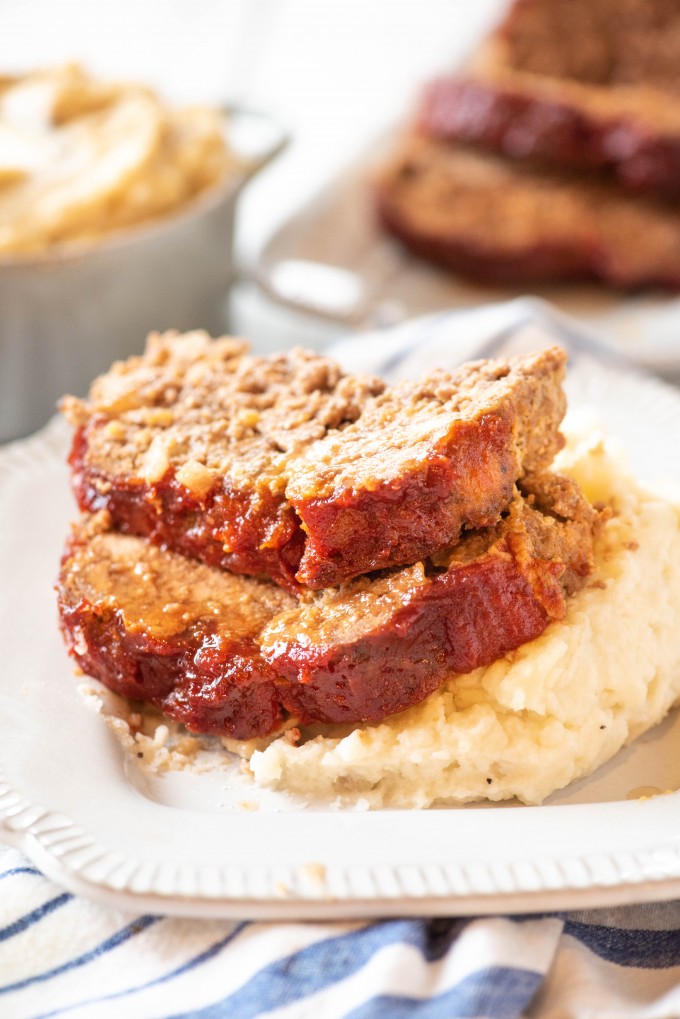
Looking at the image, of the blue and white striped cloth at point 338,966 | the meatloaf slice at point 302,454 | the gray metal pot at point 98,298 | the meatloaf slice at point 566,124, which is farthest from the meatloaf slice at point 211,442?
the meatloaf slice at point 566,124

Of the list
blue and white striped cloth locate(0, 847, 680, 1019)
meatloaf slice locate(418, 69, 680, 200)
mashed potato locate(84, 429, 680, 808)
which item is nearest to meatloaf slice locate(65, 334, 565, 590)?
mashed potato locate(84, 429, 680, 808)

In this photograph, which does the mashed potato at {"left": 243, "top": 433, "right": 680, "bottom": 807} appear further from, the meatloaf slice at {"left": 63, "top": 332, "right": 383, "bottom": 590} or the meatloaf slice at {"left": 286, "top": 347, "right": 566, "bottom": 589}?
the meatloaf slice at {"left": 63, "top": 332, "right": 383, "bottom": 590}

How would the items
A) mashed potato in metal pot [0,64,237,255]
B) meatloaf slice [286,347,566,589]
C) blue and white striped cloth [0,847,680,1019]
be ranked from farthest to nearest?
mashed potato in metal pot [0,64,237,255] < meatloaf slice [286,347,566,589] < blue and white striped cloth [0,847,680,1019]

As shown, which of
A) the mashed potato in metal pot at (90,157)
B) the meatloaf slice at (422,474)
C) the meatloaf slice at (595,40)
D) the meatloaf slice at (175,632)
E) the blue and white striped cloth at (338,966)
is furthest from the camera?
the meatloaf slice at (595,40)

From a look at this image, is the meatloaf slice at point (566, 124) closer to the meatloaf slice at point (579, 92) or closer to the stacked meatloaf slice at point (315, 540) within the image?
the meatloaf slice at point (579, 92)

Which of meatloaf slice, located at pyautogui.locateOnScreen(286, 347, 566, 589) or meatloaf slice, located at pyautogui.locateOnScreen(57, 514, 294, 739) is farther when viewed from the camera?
meatloaf slice, located at pyautogui.locateOnScreen(57, 514, 294, 739)

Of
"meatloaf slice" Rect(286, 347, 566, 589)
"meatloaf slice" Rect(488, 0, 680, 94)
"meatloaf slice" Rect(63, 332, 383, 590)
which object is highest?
"meatloaf slice" Rect(488, 0, 680, 94)

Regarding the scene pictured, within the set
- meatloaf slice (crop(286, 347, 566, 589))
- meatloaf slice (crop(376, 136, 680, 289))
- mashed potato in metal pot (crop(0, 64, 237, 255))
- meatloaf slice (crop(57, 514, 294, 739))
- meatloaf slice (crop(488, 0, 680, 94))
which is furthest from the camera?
meatloaf slice (crop(488, 0, 680, 94))
